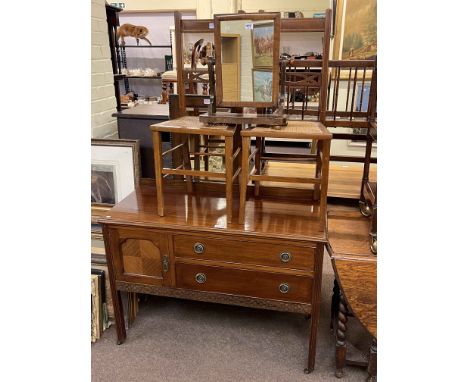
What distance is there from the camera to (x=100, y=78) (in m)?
2.45

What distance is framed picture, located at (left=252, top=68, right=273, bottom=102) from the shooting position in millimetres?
1677

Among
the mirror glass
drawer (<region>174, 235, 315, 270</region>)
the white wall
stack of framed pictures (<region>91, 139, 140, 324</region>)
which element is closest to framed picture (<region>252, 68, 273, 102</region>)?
the mirror glass

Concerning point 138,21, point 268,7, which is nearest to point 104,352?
point 268,7

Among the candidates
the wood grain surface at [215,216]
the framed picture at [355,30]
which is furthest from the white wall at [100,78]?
the framed picture at [355,30]

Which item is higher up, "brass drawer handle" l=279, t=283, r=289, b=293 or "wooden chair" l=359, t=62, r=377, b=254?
"wooden chair" l=359, t=62, r=377, b=254

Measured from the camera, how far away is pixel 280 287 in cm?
168

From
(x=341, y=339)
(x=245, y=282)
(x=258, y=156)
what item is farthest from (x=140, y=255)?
(x=341, y=339)

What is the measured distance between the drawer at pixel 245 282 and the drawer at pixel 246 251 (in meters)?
0.06

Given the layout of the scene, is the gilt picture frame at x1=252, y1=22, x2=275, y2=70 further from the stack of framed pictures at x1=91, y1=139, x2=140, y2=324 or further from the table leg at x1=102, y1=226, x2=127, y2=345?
the table leg at x1=102, y1=226, x2=127, y2=345

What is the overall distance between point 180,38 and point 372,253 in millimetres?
1497

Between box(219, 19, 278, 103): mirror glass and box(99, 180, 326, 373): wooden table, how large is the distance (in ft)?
1.97

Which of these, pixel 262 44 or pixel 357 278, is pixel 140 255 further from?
pixel 262 44

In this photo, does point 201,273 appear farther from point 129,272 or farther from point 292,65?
point 292,65

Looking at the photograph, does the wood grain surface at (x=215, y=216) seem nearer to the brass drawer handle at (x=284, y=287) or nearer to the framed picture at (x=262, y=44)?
the brass drawer handle at (x=284, y=287)
